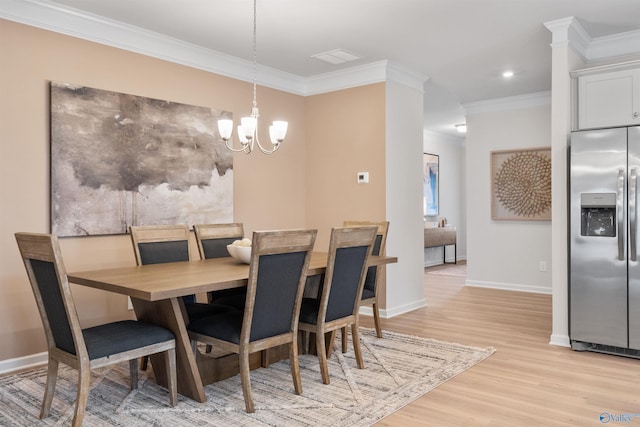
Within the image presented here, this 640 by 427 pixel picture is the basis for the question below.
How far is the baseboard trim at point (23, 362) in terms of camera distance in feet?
10.9

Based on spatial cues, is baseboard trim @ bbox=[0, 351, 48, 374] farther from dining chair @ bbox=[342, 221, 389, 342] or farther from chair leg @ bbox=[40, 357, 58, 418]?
dining chair @ bbox=[342, 221, 389, 342]

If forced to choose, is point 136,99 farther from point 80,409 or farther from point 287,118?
point 80,409

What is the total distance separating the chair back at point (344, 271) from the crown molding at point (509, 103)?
4188mm

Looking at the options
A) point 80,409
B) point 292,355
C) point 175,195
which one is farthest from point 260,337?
point 175,195

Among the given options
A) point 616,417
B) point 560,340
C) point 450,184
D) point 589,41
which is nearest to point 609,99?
point 589,41

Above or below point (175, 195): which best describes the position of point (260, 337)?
below

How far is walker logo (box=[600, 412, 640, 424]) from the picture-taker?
2.54 metres

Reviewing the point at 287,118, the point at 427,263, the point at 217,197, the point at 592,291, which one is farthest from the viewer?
the point at 427,263

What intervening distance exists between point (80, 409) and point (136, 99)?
2504 millimetres

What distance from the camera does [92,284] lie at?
103 inches

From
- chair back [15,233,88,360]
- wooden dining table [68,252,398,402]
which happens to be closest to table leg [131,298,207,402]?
wooden dining table [68,252,398,402]

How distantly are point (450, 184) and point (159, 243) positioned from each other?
7415mm

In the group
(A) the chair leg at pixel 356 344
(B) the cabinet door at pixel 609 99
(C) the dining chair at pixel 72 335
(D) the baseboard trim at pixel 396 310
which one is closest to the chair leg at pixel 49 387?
(C) the dining chair at pixel 72 335

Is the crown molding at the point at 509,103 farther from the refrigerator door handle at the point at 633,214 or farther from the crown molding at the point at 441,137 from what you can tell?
the refrigerator door handle at the point at 633,214
